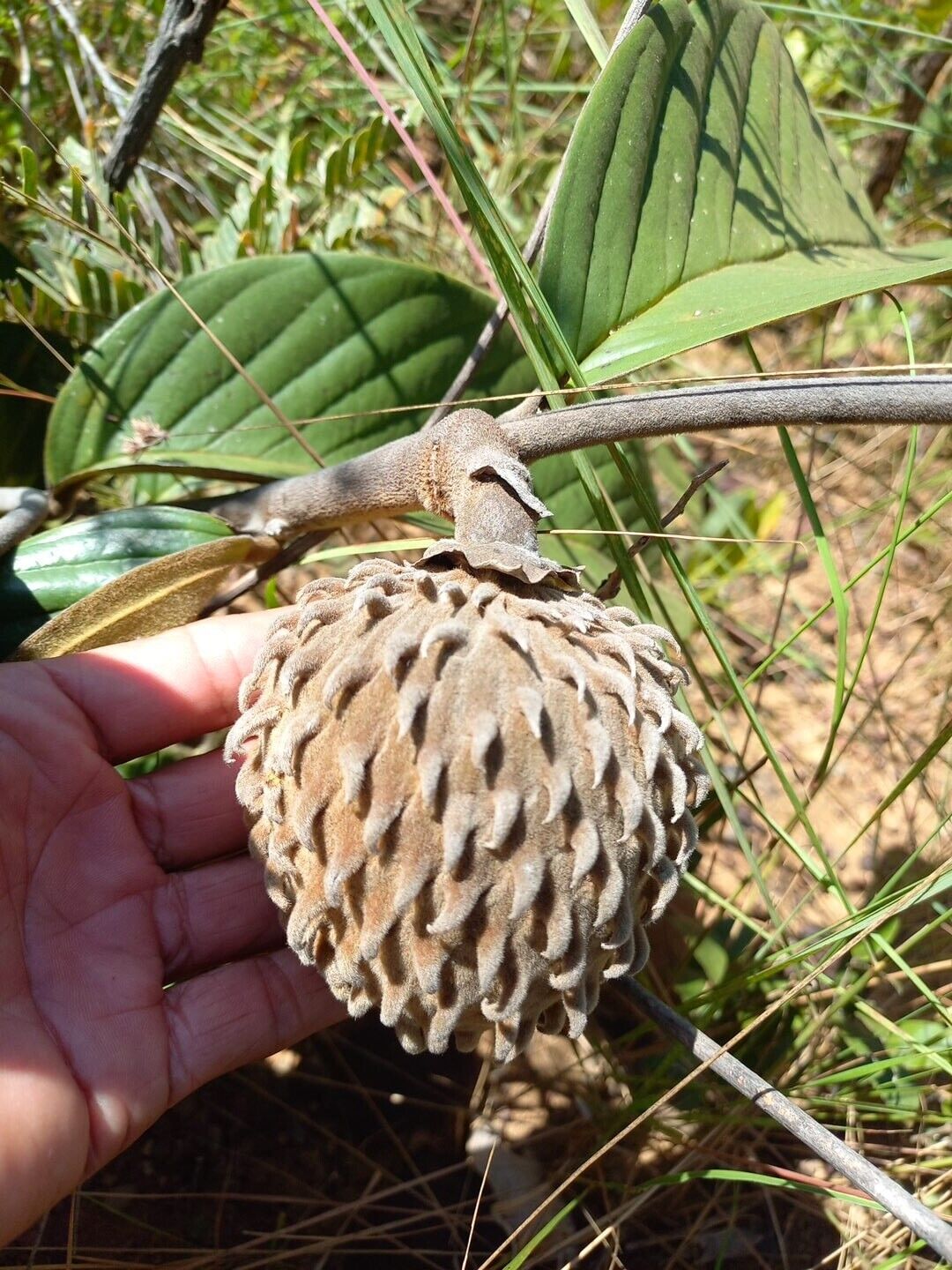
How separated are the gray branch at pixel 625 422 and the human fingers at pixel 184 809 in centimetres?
39

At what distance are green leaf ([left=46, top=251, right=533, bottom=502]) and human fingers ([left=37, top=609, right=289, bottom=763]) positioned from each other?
0.29 metres

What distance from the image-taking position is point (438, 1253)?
165cm

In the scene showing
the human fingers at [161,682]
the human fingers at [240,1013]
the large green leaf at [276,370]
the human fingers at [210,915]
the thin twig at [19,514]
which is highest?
the large green leaf at [276,370]

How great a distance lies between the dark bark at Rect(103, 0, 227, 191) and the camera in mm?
1565

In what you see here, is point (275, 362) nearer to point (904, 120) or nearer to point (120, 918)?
point (120, 918)

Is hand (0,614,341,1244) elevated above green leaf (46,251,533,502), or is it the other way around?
green leaf (46,251,533,502)

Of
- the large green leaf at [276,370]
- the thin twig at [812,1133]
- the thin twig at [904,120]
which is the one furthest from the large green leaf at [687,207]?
the thin twig at [904,120]

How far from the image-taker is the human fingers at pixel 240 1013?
145 centimetres

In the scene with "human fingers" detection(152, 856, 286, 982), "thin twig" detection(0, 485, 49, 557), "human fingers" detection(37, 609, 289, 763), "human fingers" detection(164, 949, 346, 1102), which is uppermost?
"thin twig" detection(0, 485, 49, 557)

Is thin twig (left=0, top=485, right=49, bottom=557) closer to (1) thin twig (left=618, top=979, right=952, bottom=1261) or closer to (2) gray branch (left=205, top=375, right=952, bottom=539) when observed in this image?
(2) gray branch (left=205, top=375, right=952, bottom=539)

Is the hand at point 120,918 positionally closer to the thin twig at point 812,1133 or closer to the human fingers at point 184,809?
the human fingers at point 184,809

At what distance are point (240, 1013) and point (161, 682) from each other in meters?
0.50

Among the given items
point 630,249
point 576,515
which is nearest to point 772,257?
point 630,249

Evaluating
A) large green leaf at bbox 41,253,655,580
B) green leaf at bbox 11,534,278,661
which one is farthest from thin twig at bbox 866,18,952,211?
green leaf at bbox 11,534,278,661
